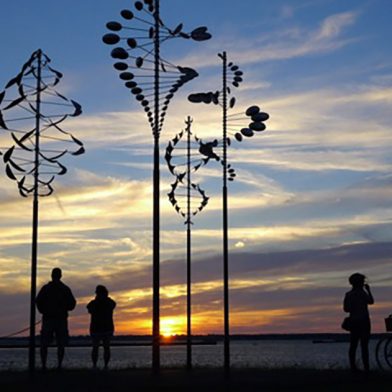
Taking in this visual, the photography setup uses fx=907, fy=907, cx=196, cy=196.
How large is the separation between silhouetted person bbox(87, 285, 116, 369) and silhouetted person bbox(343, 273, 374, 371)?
6.06 m

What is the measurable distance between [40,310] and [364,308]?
786cm

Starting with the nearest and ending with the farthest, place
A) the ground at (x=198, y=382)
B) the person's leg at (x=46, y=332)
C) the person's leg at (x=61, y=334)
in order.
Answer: the ground at (x=198, y=382) < the person's leg at (x=46, y=332) < the person's leg at (x=61, y=334)

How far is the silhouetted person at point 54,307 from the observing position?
72.7 ft

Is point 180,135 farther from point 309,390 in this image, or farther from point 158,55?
point 309,390

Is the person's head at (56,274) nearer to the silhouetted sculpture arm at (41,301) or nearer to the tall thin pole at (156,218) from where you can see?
the silhouetted sculpture arm at (41,301)

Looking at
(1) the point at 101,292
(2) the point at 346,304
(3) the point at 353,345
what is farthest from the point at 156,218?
(3) the point at 353,345

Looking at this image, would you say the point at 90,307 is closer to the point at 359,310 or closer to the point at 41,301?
the point at 41,301

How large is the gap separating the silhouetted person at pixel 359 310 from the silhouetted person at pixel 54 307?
685 cm

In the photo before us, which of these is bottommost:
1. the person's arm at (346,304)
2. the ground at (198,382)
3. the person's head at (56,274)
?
the ground at (198,382)

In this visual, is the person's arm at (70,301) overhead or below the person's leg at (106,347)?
overhead

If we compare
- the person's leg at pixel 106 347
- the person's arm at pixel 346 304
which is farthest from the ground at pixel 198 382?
the person's arm at pixel 346 304

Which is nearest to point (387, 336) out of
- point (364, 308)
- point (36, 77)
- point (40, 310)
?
point (364, 308)

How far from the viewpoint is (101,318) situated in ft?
76.9

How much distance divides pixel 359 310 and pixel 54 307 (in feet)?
24.2
